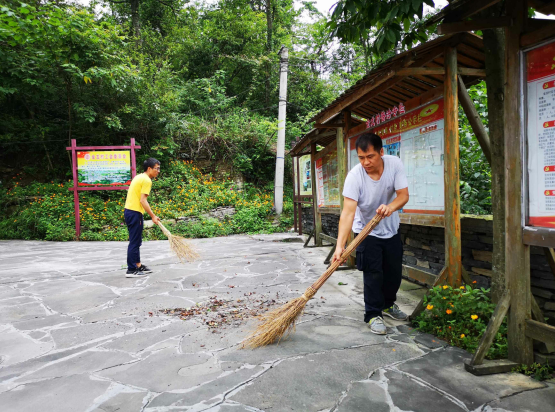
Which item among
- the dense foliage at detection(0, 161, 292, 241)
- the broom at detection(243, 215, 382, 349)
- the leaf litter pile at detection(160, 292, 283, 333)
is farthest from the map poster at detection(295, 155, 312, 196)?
the broom at detection(243, 215, 382, 349)

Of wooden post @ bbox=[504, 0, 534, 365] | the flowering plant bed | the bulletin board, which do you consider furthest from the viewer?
the bulletin board

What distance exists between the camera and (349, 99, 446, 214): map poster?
3420mm

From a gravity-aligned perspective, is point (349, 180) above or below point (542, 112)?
below

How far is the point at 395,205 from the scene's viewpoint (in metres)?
2.88

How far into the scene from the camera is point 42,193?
39.7 feet

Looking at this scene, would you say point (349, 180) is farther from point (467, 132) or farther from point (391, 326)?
point (467, 132)

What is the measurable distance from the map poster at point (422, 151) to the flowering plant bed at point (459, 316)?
2.75 feet

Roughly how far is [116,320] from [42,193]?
35.7 ft

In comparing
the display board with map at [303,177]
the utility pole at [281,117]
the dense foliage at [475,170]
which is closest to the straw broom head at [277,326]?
the dense foliage at [475,170]

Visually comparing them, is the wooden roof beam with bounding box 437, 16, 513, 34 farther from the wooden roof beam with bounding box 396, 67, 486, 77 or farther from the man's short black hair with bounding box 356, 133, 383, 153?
Answer: the man's short black hair with bounding box 356, 133, 383, 153

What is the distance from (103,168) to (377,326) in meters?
10.7

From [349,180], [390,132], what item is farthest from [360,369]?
[390,132]

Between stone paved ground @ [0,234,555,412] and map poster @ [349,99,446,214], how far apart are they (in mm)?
1174

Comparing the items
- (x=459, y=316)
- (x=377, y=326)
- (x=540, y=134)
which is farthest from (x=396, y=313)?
(x=540, y=134)
